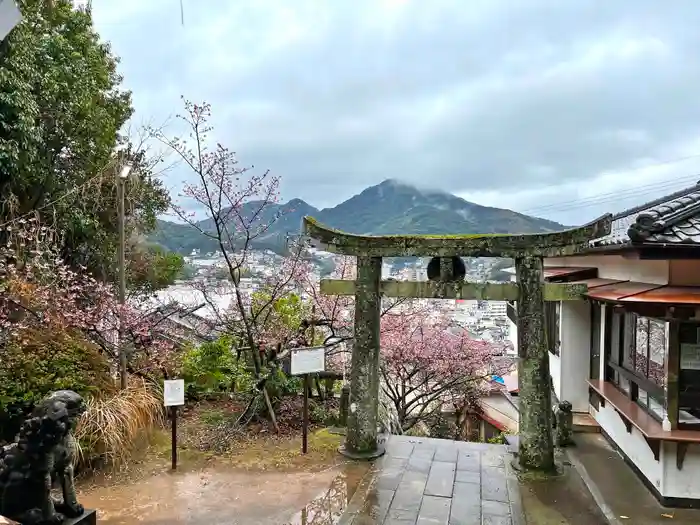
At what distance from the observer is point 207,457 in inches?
296

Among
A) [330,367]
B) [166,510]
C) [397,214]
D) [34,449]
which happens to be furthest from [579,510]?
[397,214]

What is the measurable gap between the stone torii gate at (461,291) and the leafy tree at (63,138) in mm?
5898

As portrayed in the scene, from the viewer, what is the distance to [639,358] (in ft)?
22.7

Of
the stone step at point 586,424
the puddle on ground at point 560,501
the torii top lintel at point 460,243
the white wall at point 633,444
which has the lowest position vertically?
the puddle on ground at point 560,501

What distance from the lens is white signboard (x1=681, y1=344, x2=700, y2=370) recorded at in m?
5.79

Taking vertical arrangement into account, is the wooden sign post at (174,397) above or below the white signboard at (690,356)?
below

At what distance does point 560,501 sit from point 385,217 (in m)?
Result: 10.4

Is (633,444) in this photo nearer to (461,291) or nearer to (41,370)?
(461,291)

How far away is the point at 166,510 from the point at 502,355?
34.7ft

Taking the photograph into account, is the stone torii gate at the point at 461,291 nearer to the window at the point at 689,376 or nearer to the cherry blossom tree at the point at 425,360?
the window at the point at 689,376

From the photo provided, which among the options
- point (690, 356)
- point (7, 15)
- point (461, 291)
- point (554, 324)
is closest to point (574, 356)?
point (554, 324)

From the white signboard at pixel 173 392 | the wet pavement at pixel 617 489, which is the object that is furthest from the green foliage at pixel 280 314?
the wet pavement at pixel 617 489

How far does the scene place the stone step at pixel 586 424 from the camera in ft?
28.5

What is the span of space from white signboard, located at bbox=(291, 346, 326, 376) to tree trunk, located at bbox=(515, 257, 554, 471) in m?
3.07
